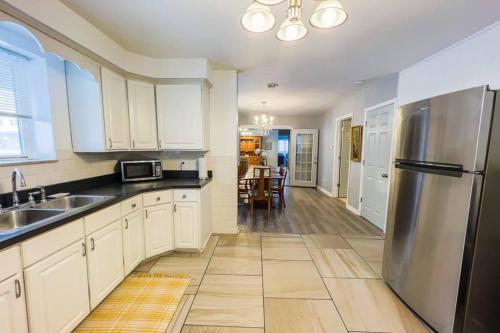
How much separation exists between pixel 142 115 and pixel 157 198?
1064mm

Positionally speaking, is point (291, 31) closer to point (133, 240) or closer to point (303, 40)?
point (303, 40)

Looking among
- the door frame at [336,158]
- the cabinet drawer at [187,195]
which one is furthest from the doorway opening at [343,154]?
the cabinet drawer at [187,195]

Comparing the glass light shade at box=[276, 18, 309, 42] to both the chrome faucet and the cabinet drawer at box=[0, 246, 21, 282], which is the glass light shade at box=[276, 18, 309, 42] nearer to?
the cabinet drawer at box=[0, 246, 21, 282]

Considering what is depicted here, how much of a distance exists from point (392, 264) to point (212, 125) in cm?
272

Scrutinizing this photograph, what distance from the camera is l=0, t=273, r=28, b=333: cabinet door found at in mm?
1056

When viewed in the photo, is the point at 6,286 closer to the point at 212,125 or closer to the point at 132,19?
the point at 132,19

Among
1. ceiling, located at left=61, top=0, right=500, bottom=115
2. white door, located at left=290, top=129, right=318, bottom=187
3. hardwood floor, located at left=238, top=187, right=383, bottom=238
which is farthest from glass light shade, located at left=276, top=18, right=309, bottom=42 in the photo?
white door, located at left=290, top=129, right=318, bottom=187

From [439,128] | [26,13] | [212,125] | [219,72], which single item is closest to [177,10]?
[26,13]

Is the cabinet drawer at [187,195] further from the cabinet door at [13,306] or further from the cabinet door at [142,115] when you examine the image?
the cabinet door at [13,306]

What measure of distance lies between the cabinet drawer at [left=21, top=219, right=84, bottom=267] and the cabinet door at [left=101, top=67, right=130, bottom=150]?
1.04 metres

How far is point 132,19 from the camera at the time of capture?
183 centimetres

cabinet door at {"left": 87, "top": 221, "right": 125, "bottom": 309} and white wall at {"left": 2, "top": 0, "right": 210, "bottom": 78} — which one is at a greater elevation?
white wall at {"left": 2, "top": 0, "right": 210, "bottom": 78}

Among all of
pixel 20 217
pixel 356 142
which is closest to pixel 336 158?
pixel 356 142

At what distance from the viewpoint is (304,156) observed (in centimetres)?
706
